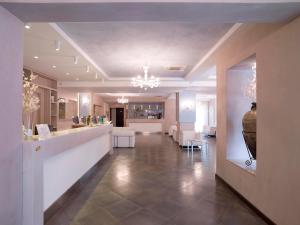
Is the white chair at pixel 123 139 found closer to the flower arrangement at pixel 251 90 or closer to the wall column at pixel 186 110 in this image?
the wall column at pixel 186 110

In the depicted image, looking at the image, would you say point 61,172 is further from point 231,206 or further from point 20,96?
point 231,206

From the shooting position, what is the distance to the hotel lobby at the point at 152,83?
2.35 m

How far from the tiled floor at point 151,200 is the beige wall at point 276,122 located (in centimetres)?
45

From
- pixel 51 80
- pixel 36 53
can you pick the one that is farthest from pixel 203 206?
pixel 51 80

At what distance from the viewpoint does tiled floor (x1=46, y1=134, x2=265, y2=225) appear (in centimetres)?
311

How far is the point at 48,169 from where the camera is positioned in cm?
311

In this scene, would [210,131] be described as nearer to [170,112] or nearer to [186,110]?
[170,112]

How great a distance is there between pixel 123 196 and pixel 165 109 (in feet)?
49.1

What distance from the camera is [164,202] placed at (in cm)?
372

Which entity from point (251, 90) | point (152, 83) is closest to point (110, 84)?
point (152, 83)

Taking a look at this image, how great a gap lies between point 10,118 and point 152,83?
17.8 ft

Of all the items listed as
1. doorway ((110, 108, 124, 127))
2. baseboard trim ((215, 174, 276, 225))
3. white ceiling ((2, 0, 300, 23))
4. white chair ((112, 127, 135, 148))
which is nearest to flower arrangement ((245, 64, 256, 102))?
white ceiling ((2, 0, 300, 23))

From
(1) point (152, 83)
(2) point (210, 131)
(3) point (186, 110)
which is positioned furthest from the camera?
(2) point (210, 131)

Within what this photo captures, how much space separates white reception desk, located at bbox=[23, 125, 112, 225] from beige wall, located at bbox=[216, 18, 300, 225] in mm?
3060
